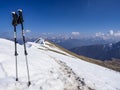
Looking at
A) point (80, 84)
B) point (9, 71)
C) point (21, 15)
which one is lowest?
point (80, 84)

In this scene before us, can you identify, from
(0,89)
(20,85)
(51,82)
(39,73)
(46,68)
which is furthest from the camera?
(46,68)

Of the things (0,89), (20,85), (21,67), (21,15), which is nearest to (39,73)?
(21,67)

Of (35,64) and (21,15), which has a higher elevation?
(21,15)

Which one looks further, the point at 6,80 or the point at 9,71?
the point at 9,71

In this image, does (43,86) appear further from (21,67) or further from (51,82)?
(21,67)

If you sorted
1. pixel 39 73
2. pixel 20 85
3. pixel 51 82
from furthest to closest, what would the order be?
pixel 39 73
pixel 51 82
pixel 20 85

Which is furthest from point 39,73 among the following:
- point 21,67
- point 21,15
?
point 21,15

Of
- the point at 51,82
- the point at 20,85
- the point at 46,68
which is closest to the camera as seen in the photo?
the point at 20,85

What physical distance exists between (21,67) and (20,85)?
3162 mm

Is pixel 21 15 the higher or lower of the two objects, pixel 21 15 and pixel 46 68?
the higher

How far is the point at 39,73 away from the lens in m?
16.0

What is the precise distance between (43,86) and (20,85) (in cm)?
166

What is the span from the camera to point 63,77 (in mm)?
16328

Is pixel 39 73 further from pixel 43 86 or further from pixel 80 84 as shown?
pixel 80 84
